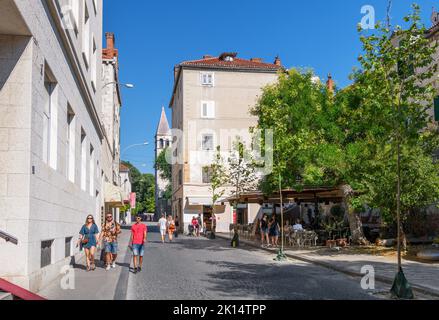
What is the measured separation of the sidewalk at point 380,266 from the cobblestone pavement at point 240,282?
17.4 inches

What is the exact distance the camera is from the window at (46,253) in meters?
11.5

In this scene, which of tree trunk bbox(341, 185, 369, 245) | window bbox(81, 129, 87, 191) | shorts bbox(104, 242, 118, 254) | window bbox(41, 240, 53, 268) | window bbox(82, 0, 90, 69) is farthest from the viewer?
tree trunk bbox(341, 185, 369, 245)

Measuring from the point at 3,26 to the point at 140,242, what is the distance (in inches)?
308

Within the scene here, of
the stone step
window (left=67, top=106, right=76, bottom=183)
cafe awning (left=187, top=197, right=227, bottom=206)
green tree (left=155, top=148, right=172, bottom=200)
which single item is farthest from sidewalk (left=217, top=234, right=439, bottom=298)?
green tree (left=155, top=148, right=172, bottom=200)

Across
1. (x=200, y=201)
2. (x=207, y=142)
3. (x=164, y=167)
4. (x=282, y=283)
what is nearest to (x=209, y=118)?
(x=207, y=142)

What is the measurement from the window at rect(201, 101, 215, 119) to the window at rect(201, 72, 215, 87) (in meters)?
1.84

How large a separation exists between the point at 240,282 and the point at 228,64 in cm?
4044

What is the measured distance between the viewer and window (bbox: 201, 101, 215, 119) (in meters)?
50.8

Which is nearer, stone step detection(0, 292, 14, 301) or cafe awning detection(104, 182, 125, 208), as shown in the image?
stone step detection(0, 292, 14, 301)

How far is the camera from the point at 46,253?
470 inches

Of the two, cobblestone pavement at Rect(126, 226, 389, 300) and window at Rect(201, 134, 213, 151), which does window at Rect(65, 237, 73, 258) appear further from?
window at Rect(201, 134, 213, 151)

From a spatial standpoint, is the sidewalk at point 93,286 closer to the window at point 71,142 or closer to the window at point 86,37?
the window at point 71,142
